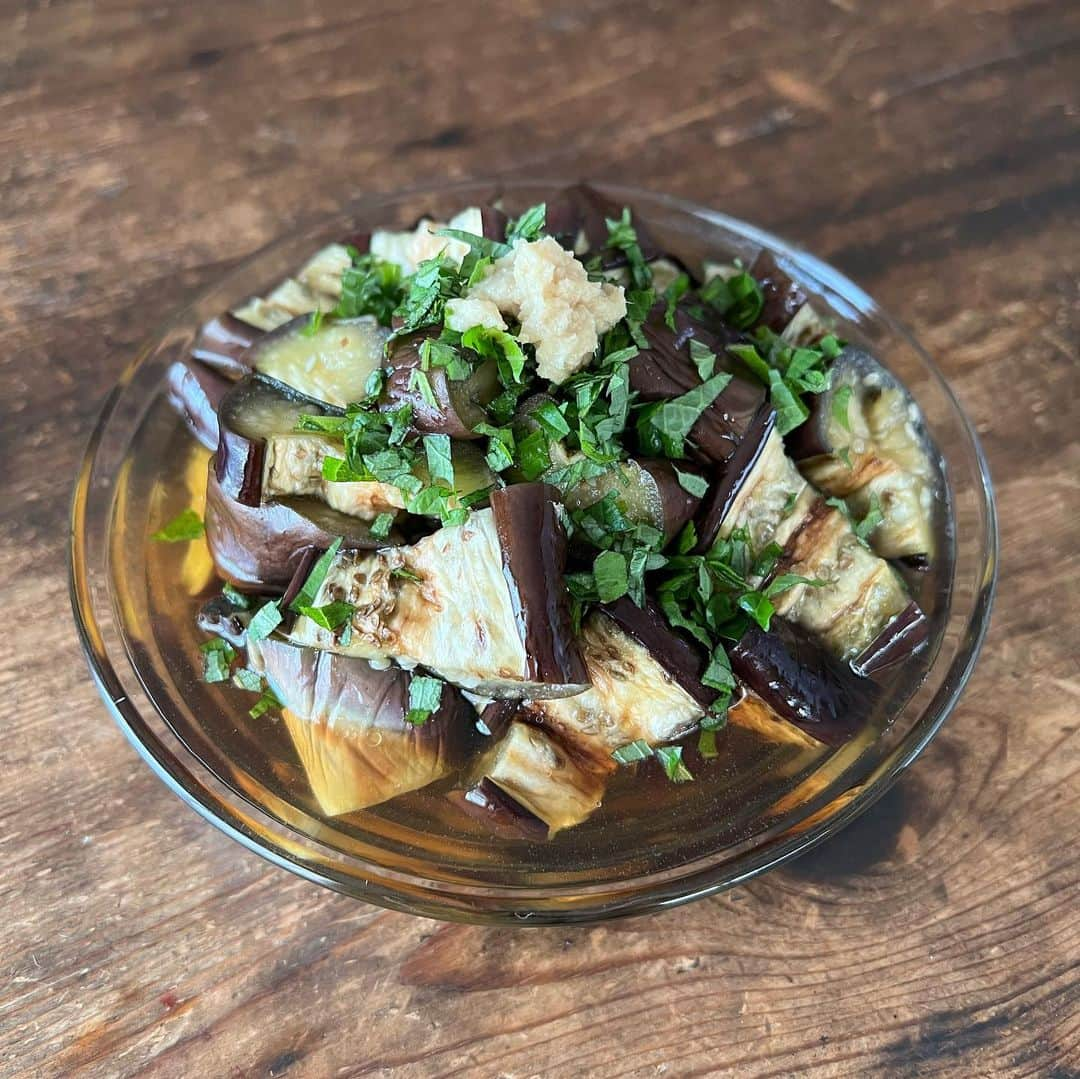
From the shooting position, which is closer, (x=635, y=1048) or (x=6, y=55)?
(x=635, y=1048)

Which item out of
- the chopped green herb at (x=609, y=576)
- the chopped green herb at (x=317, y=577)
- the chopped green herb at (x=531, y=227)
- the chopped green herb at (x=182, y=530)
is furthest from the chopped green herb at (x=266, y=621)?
the chopped green herb at (x=531, y=227)

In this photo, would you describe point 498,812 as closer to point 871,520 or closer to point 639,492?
point 639,492

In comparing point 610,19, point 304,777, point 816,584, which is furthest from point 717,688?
point 610,19

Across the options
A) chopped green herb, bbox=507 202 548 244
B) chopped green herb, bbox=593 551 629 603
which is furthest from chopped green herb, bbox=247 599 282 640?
chopped green herb, bbox=507 202 548 244

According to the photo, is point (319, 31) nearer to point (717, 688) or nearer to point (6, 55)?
point (6, 55)

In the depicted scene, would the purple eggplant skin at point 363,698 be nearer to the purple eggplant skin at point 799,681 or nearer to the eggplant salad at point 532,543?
the eggplant salad at point 532,543

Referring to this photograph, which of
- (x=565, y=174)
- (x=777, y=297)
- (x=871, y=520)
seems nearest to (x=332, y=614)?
(x=871, y=520)
